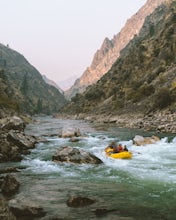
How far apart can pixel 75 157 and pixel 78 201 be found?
8.53 meters

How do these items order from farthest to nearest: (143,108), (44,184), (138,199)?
(143,108) < (44,184) < (138,199)

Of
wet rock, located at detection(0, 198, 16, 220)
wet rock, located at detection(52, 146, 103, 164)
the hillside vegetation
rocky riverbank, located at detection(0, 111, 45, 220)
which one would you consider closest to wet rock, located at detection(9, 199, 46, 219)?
rocky riverbank, located at detection(0, 111, 45, 220)

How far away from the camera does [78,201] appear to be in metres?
11.9

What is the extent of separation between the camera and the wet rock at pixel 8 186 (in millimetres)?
13276

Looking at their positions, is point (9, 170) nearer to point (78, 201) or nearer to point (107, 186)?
point (107, 186)

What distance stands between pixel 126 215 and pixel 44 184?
542 centimetres

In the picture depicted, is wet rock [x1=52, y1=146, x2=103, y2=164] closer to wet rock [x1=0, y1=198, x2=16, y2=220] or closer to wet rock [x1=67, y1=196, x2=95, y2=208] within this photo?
wet rock [x1=67, y1=196, x2=95, y2=208]

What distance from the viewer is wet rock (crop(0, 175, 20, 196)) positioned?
13.3 m

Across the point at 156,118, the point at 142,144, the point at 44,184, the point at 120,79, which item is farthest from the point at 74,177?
the point at 120,79

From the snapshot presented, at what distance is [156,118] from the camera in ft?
146

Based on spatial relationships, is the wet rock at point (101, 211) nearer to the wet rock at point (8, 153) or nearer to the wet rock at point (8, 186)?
the wet rock at point (8, 186)

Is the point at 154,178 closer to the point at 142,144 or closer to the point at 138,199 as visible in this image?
the point at 138,199

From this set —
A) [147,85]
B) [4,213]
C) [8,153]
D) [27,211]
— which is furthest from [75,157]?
[147,85]

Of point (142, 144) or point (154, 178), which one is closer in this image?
point (154, 178)
